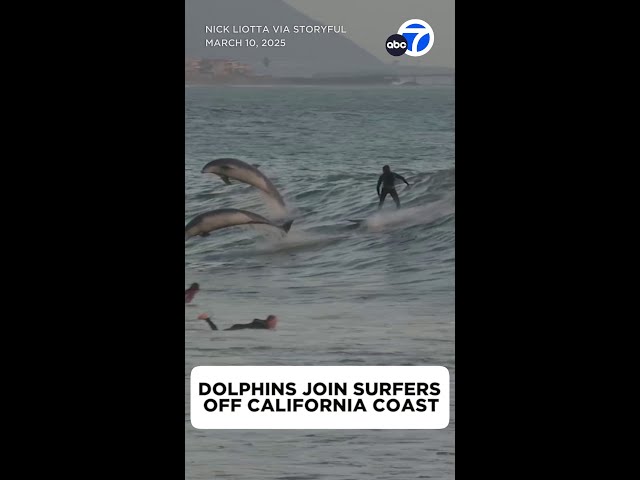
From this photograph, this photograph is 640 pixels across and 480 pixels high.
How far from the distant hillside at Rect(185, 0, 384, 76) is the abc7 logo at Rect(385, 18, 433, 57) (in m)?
0.23

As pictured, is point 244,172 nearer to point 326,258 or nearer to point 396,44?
point 326,258

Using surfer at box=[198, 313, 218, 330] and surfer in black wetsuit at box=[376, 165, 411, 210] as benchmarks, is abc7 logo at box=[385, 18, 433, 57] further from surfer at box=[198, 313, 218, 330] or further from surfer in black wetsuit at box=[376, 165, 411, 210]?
surfer at box=[198, 313, 218, 330]

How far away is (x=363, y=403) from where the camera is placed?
8.30 m

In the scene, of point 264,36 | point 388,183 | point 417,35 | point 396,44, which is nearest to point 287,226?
point 388,183

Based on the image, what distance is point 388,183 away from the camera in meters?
8.62

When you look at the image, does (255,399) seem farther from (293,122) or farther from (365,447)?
(293,122)

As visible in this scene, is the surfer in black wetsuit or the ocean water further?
the surfer in black wetsuit

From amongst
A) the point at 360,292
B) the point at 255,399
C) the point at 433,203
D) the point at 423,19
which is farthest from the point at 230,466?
the point at 423,19

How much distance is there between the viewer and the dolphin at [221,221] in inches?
336

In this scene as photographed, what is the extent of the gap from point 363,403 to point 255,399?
62 centimetres

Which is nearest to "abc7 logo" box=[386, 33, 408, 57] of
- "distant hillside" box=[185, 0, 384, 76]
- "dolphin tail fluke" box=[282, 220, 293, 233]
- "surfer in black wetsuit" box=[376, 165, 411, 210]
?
"distant hillside" box=[185, 0, 384, 76]

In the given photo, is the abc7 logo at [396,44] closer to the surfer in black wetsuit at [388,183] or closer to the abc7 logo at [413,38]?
the abc7 logo at [413,38]

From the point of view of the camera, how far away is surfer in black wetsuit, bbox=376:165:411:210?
8.60 metres

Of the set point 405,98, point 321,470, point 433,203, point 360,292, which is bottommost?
point 321,470
